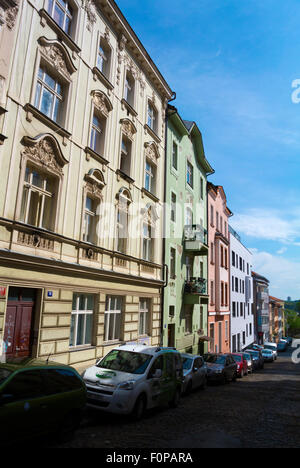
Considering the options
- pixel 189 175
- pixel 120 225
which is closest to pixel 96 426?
pixel 120 225

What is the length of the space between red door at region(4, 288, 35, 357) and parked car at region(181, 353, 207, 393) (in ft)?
21.1

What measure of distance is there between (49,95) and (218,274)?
24596 mm

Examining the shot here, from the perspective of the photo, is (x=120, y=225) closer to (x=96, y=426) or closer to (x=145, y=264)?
(x=145, y=264)

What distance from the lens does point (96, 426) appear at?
786 cm

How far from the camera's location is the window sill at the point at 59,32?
36.2 ft

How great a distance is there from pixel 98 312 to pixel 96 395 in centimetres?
480

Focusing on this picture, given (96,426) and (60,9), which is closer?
(96,426)

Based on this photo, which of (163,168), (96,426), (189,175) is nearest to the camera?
(96,426)

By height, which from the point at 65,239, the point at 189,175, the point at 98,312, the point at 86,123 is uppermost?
the point at 189,175

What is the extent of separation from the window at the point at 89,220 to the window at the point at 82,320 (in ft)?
7.31

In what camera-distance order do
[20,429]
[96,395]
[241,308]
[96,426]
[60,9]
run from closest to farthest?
[20,429]
[96,426]
[96,395]
[60,9]
[241,308]

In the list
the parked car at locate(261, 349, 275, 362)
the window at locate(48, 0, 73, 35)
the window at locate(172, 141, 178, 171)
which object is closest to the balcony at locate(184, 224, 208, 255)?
the window at locate(172, 141, 178, 171)

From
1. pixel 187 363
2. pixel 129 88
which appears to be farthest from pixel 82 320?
pixel 129 88

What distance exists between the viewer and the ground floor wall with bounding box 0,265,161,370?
9742 mm
